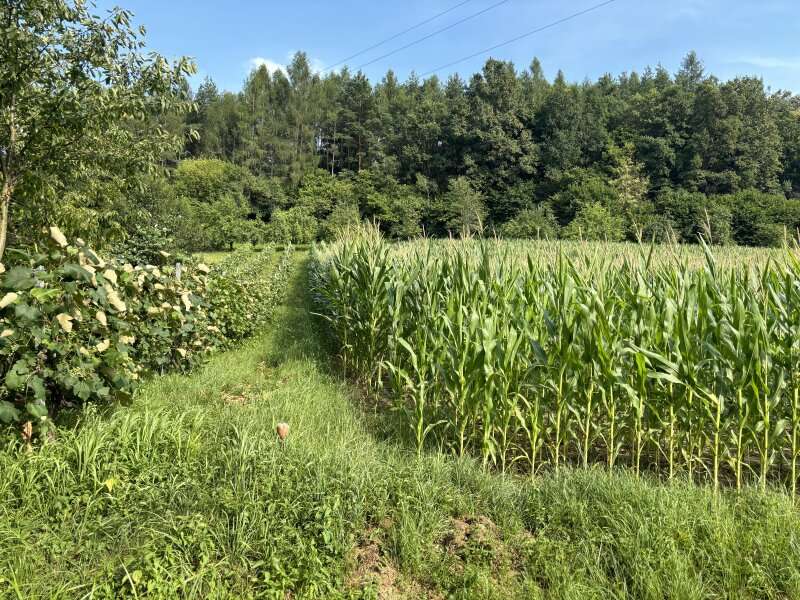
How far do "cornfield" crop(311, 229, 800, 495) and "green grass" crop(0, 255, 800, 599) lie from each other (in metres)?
0.50

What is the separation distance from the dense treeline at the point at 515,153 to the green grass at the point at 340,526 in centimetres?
3459

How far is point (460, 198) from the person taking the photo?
43281 millimetres

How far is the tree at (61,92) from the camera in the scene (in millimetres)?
6730

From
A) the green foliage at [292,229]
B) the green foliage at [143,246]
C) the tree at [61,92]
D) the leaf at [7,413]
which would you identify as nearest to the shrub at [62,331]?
the leaf at [7,413]

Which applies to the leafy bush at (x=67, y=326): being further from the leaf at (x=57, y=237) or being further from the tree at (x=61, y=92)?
the tree at (x=61, y=92)

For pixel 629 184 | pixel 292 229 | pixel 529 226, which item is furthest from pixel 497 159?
pixel 292 229

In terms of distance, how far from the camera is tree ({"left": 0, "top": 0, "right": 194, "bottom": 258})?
22.1 feet

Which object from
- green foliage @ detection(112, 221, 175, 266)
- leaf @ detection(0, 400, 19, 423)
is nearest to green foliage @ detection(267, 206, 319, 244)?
green foliage @ detection(112, 221, 175, 266)

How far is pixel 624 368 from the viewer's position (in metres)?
3.71

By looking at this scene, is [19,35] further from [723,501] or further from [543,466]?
[723,501]

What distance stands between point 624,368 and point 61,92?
7.86 metres

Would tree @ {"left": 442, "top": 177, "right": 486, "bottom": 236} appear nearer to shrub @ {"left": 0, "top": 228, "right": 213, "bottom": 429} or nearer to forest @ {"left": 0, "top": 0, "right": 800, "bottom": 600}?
forest @ {"left": 0, "top": 0, "right": 800, "bottom": 600}

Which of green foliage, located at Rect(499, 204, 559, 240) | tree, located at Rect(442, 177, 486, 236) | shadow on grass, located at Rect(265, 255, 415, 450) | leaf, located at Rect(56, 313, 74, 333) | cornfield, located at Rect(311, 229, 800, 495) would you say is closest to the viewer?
leaf, located at Rect(56, 313, 74, 333)

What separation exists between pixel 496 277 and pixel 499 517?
2.42 meters
